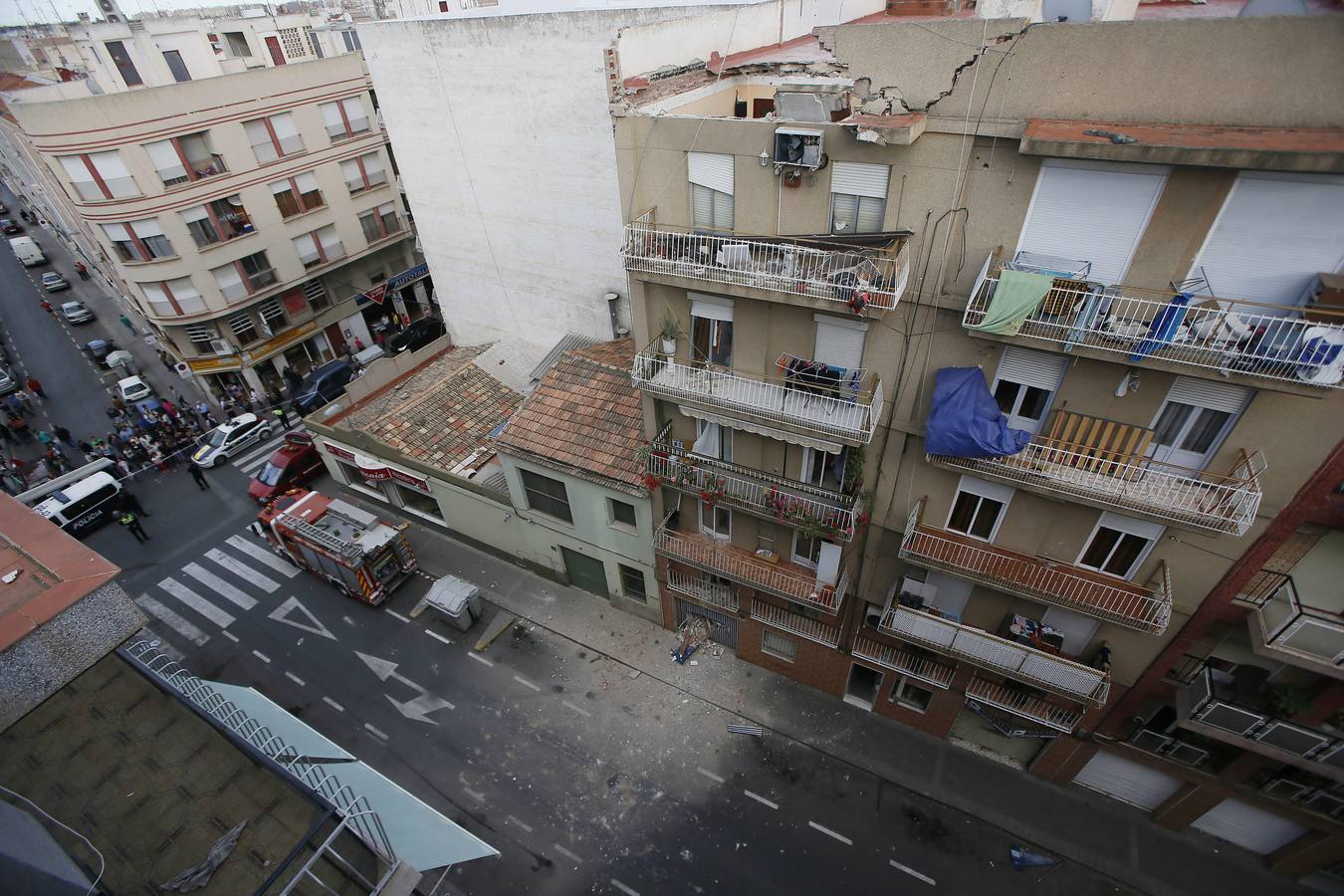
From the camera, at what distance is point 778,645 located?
69.1 ft

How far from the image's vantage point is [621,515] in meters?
21.4

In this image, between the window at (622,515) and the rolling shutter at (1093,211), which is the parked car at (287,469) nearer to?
the window at (622,515)

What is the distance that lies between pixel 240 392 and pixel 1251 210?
44.0 m

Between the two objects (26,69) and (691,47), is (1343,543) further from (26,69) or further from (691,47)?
(26,69)

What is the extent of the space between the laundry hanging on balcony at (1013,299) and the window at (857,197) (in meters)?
2.68

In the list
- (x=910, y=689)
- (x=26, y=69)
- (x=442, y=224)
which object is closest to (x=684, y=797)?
(x=910, y=689)

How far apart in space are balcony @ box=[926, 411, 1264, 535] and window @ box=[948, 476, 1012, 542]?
1.43 metres

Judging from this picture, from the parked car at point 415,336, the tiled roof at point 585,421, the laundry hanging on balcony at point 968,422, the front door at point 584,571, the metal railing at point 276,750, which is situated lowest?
the front door at point 584,571

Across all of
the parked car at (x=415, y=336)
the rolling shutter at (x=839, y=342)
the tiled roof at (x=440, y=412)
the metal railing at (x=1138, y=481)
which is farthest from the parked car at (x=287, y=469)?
the metal railing at (x=1138, y=481)

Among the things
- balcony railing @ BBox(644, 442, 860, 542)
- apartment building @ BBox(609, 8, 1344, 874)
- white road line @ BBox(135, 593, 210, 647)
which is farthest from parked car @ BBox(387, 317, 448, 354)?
apartment building @ BBox(609, 8, 1344, 874)

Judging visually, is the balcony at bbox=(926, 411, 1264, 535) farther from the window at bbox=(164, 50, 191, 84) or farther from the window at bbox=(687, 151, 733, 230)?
the window at bbox=(164, 50, 191, 84)

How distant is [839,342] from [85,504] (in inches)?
1370

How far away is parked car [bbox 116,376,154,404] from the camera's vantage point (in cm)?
3606

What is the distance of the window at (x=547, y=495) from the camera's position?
22.1 m
